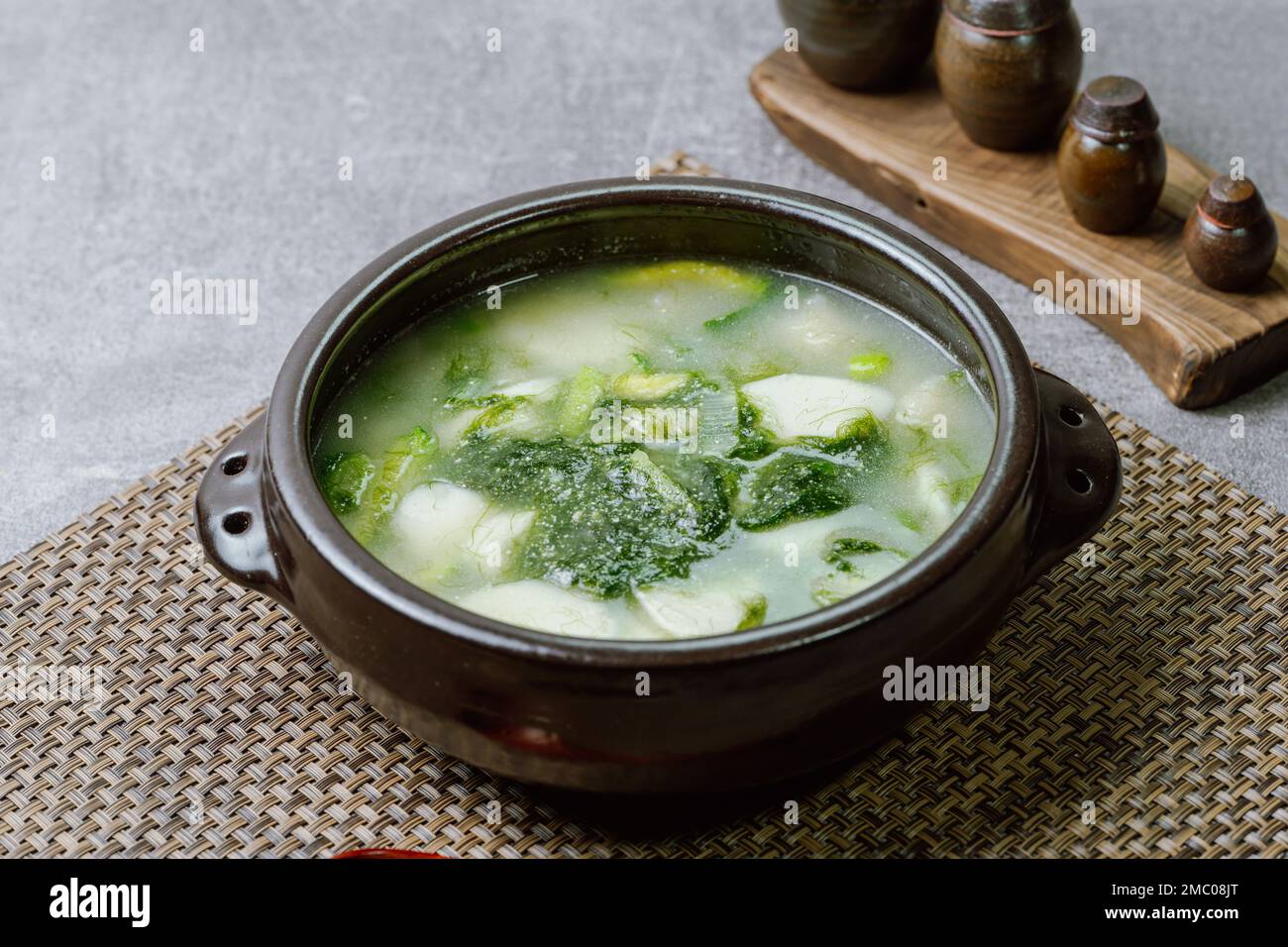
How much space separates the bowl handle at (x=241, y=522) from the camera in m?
2.03

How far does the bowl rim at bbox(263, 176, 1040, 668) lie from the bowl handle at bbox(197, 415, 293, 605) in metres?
0.05

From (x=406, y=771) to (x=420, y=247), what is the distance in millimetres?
753

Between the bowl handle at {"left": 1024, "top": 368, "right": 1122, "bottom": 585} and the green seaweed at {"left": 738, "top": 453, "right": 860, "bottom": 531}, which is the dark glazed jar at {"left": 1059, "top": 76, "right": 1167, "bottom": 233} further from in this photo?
the green seaweed at {"left": 738, "top": 453, "right": 860, "bottom": 531}

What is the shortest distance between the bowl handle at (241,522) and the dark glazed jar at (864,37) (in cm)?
168

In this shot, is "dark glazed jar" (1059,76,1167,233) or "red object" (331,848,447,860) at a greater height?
"dark glazed jar" (1059,76,1167,233)

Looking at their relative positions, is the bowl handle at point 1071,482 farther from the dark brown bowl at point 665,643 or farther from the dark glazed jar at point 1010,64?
the dark glazed jar at point 1010,64

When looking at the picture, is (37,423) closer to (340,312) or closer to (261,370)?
(261,370)

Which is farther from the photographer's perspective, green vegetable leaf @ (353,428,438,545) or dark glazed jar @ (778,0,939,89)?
dark glazed jar @ (778,0,939,89)

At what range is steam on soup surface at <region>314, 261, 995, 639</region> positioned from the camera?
2.01 meters

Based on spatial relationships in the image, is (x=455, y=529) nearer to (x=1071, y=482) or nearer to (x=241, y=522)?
(x=241, y=522)

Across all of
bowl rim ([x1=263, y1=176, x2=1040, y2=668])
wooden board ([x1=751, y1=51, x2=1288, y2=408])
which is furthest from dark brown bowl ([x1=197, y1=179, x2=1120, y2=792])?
wooden board ([x1=751, y1=51, x2=1288, y2=408])

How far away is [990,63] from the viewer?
10.0 feet

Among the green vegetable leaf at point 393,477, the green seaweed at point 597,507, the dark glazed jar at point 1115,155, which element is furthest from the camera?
the dark glazed jar at point 1115,155

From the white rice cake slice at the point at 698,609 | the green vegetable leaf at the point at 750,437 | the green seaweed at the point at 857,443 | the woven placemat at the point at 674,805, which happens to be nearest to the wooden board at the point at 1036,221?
the woven placemat at the point at 674,805
